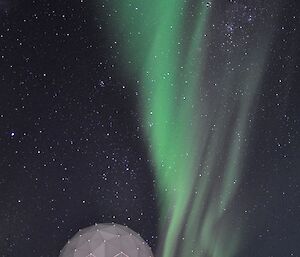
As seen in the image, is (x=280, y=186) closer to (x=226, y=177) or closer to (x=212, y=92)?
(x=226, y=177)

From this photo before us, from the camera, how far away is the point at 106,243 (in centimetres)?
148

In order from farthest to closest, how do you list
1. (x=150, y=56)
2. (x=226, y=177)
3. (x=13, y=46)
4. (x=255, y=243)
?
(x=255, y=243)
(x=226, y=177)
(x=150, y=56)
(x=13, y=46)

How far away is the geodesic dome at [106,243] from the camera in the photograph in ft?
4.84

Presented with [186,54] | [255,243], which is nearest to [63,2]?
[186,54]

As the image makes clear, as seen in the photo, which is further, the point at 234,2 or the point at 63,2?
the point at 234,2

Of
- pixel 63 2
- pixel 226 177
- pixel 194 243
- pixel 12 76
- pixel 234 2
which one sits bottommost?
pixel 194 243

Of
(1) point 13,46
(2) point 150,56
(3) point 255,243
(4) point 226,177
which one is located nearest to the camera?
(1) point 13,46

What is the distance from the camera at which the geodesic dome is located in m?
1.48

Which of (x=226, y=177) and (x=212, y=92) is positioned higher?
(x=212, y=92)

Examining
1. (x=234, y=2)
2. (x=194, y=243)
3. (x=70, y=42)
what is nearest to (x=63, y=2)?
(x=70, y=42)

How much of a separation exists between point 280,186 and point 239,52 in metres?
0.47

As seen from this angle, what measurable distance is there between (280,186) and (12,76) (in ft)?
3.03

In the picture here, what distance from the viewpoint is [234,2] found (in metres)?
1.67

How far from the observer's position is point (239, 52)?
169cm
